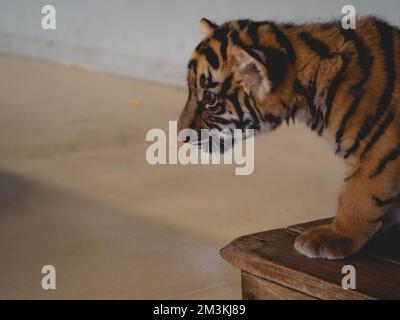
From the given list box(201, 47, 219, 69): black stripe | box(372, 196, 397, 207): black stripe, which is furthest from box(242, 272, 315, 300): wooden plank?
box(201, 47, 219, 69): black stripe

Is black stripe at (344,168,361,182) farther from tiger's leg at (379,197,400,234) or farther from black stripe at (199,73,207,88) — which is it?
black stripe at (199,73,207,88)

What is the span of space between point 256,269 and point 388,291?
34 cm

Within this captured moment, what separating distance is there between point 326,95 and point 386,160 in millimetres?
209

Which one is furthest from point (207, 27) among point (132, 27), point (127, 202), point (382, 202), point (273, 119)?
point (132, 27)

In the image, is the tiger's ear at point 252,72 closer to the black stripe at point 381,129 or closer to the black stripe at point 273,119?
the black stripe at point 273,119

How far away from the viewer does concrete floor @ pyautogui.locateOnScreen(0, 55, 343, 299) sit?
2.71 metres

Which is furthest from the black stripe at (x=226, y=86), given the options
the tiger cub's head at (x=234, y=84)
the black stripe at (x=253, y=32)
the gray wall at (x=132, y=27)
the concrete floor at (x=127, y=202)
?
the gray wall at (x=132, y=27)

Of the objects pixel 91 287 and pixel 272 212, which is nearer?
pixel 91 287

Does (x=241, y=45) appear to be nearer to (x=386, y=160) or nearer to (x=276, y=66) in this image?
(x=276, y=66)

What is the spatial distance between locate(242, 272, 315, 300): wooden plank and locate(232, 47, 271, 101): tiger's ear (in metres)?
0.44

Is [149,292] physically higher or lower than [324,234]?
lower

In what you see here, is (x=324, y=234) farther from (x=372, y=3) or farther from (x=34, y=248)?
(x=372, y=3)

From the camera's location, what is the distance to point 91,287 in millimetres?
2611
